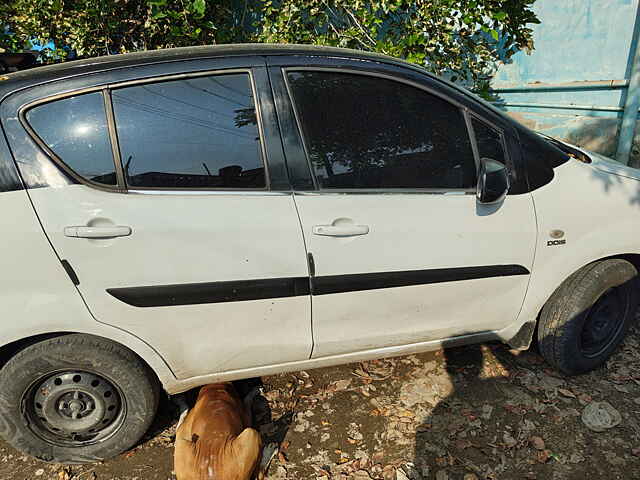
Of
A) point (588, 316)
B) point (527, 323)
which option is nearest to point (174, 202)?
point (527, 323)

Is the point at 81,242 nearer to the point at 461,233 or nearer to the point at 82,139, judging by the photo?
the point at 82,139

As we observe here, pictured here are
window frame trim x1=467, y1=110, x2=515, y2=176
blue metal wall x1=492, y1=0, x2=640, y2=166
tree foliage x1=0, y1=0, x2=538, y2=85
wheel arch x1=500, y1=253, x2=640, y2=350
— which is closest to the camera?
window frame trim x1=467, y1=110, x2=515, y2=176

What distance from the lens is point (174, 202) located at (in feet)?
6.07

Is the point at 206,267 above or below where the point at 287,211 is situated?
below

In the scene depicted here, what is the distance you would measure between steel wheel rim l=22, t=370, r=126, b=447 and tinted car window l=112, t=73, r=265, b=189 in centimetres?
98

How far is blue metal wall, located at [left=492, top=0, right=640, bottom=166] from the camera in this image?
4.80 meters

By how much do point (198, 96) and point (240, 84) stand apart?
0.19 m

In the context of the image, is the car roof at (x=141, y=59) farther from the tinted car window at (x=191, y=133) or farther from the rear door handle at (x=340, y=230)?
the rear door handle at (x=340, y=230)

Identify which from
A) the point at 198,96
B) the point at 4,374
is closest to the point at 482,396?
the point at 198,96

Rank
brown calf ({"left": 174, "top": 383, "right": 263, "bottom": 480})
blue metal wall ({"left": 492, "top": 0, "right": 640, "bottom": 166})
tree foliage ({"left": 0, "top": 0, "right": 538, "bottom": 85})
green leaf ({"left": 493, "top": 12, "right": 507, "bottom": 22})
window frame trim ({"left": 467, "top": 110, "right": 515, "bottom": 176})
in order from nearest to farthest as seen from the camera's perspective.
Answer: brown calf ({"left": 174, "top": 383, "right": 263, "bottom": 480})
window frame trim ({"left": 467, "top": 110, "right": 515, "bottom": 176})
green leaf ({"left": 493, "top": 12, "right": 507, "bottom": 22})
tree foliage ({"left": 0, "top": 0, "right": 538, "bottom": 85})
blue metal wall ({"left": 492, "top": 0, "right": 640, "bottom": 166})

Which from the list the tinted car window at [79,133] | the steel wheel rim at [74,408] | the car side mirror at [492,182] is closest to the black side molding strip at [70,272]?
the tinted car window at [79,133]

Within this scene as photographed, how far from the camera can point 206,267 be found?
1898 millimetres

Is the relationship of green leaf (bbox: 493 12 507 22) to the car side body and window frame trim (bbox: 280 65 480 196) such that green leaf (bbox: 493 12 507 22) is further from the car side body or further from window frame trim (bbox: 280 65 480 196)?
window frame trim (bbox: 280 65 480 196)

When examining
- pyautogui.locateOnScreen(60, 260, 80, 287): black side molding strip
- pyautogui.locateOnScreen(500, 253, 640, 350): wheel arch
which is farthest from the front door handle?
pyautogui.locateOnScreen(500, 253, 640, 350): wheel arch
